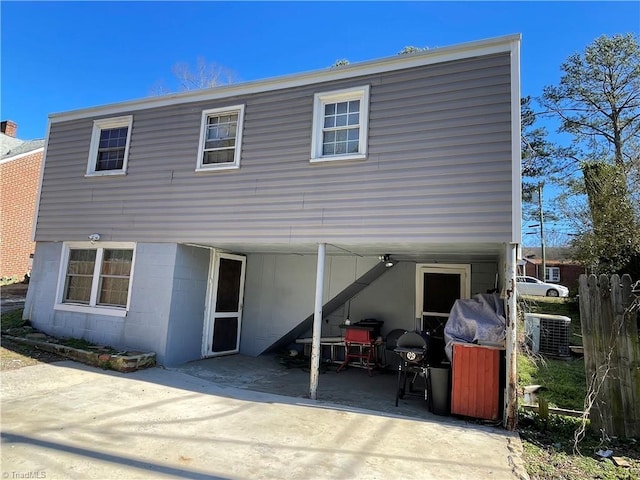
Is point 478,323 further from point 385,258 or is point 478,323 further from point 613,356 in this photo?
point 385,258

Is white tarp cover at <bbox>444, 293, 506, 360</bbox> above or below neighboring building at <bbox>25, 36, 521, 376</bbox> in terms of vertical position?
below

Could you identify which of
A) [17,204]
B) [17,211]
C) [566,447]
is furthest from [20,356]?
[17,204]

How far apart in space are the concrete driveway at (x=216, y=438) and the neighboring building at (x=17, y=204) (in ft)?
45.6

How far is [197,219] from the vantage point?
7.54m

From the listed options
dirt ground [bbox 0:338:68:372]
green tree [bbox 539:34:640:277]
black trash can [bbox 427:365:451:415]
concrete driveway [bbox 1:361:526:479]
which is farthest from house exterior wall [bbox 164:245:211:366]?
green tree [bbox 539:34:640:277]

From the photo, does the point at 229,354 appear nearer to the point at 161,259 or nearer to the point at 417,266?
the point at 161,259

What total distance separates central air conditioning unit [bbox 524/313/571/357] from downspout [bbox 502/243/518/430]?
546cm

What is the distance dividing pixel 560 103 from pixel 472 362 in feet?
60.4

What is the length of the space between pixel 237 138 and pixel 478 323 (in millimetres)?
5267

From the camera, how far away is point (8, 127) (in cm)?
2089

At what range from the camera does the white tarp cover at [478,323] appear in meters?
5.54

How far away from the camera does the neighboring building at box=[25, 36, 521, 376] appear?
5770mm

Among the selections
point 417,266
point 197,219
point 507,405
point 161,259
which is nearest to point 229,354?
point 161,259

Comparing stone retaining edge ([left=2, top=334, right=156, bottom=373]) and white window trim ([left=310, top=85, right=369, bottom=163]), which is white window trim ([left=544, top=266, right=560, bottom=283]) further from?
stone retaining edge ([left=2, top=334, right=156, bottom=373])
